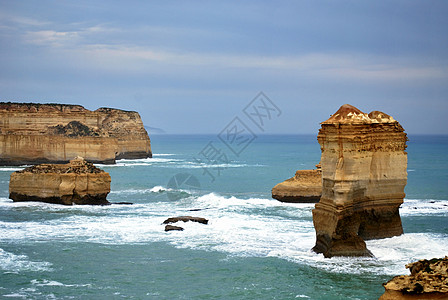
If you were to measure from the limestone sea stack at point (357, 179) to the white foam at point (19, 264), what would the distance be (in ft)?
29.4

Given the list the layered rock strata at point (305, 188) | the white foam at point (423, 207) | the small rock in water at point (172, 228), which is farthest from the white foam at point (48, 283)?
the layered rock strata at point (305, 188)

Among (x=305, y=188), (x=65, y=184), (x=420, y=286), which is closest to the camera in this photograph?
(x=420, y=286)

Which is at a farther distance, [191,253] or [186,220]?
[186,220]

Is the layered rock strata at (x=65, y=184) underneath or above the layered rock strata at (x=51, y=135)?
underneath

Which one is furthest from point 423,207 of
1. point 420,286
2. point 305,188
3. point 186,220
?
point 420,286

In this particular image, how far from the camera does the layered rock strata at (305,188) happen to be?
3222cm

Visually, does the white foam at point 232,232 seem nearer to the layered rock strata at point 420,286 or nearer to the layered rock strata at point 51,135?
the layered rock strata at point 420,286

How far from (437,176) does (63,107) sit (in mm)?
48264

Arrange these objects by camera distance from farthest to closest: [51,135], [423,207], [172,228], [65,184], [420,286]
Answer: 1. [51,135]
2. [65,184]
3. [423,207]
4. [172,228]
5. [420,286]

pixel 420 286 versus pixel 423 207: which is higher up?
pixel 420 286

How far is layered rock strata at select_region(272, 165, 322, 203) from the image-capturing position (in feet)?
106

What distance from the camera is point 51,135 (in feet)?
235

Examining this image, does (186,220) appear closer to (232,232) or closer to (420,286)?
(232,232)

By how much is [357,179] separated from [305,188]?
45.1ft
